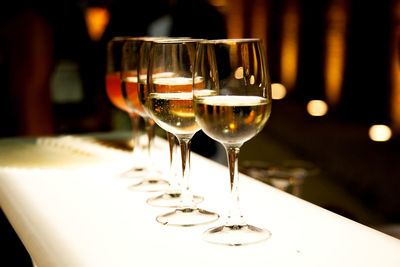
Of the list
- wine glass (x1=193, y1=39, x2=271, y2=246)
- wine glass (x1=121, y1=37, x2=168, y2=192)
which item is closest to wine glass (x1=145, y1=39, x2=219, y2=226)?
wine glass (x1=193, y1=39, x2=271, y2=246)

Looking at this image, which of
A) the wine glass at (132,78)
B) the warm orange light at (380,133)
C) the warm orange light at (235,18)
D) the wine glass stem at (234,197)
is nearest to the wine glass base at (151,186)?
the wine glass at (132,78)

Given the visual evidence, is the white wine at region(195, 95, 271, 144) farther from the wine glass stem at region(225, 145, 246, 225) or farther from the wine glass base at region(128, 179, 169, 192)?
the wine glass base at region(128, 179, 169, 192)

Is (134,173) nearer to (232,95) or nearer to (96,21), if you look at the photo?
(232,95)

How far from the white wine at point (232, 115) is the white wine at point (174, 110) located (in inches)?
4.0

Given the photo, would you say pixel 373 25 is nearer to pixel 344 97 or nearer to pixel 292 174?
pixel 344 97

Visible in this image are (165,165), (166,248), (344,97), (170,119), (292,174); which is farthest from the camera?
(344,97)

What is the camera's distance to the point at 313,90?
17.4 ft

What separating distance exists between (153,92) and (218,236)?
0.27 metres

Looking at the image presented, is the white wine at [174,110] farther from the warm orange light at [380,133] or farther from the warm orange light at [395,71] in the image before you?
the warm orange light at [380,133]

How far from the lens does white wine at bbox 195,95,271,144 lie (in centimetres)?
79

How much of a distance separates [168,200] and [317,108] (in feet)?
14.8

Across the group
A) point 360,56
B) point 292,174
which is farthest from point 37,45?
point 360,56

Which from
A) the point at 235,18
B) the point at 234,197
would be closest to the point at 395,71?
the point at 235,18

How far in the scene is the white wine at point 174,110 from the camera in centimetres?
91
